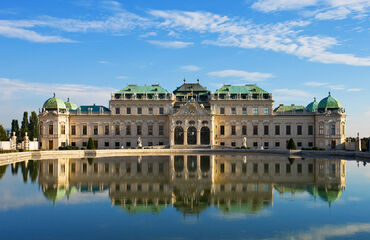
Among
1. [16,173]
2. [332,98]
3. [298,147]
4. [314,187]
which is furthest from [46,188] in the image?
[332,98]

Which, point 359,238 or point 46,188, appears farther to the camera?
point 46,188

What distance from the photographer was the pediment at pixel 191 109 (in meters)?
75.9

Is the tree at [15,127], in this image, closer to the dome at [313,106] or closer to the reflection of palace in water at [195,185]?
the reflection of palace in water at [195,185]

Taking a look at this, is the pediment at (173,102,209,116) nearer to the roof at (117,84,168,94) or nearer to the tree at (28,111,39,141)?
the roof at (117,84,168,94)

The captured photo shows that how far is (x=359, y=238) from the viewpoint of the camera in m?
15.0

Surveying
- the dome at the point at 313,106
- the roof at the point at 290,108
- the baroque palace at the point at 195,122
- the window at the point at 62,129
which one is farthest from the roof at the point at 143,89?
the dome at the point at 313,106

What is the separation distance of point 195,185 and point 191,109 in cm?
4954

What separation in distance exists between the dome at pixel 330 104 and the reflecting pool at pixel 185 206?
153 ft

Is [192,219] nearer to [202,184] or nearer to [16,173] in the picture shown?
[202,184]

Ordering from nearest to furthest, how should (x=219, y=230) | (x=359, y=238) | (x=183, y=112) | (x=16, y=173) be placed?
(x=359, y=238)
(x=219, y=230)
(x=16, y=173)
(x=183, y=112)

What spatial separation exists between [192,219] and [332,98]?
220 feet

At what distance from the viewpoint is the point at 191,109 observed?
76250 millimetres

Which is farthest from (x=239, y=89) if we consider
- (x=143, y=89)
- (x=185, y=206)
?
(x=185, y=206)

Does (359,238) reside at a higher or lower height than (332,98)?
lower
